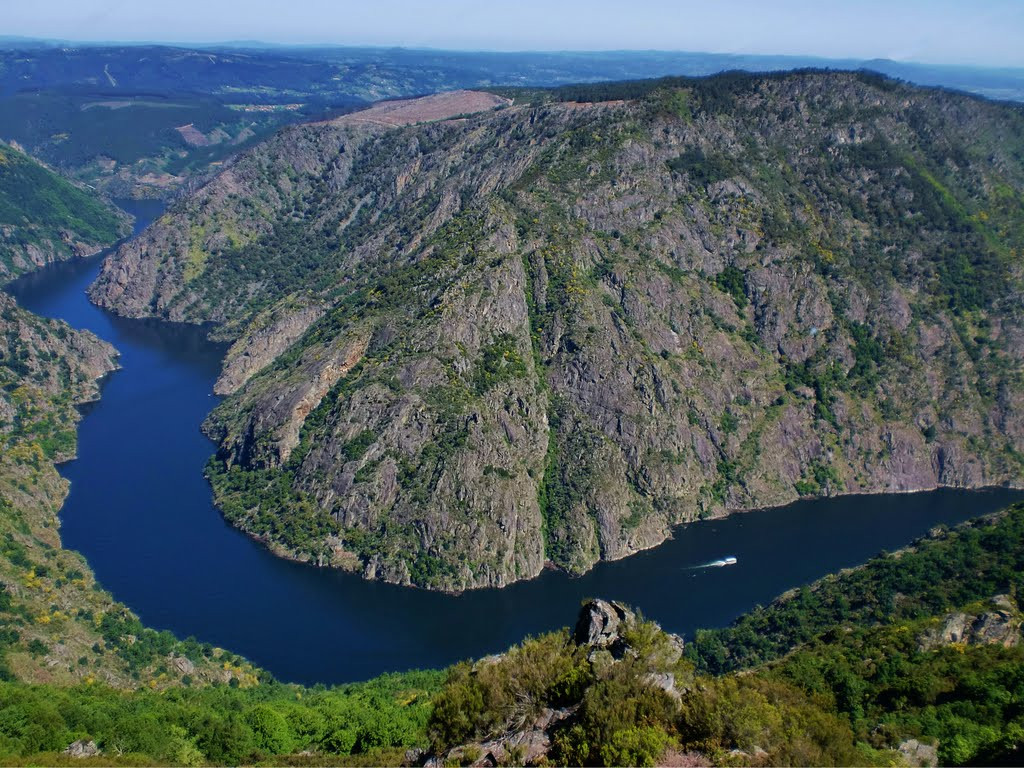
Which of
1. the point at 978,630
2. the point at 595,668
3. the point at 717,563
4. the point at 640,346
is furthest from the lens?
the point at 640,346

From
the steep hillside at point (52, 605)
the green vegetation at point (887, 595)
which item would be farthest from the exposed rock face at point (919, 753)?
the steep hillside at point (52, 605)

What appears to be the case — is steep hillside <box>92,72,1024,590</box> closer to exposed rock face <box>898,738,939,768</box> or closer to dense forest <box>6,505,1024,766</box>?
dense forest <box>6,505,1024,766</box>

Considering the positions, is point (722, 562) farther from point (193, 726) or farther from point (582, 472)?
point (193, 726)

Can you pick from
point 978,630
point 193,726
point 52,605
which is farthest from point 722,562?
point 52,605

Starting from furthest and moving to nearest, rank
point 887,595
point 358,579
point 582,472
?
1. point 582,472
2. point 358,579
3. point 887,595

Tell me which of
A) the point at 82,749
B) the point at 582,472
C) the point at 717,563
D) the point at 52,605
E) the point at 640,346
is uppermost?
the point at 640,346

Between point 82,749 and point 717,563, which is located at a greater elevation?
point 82,749
